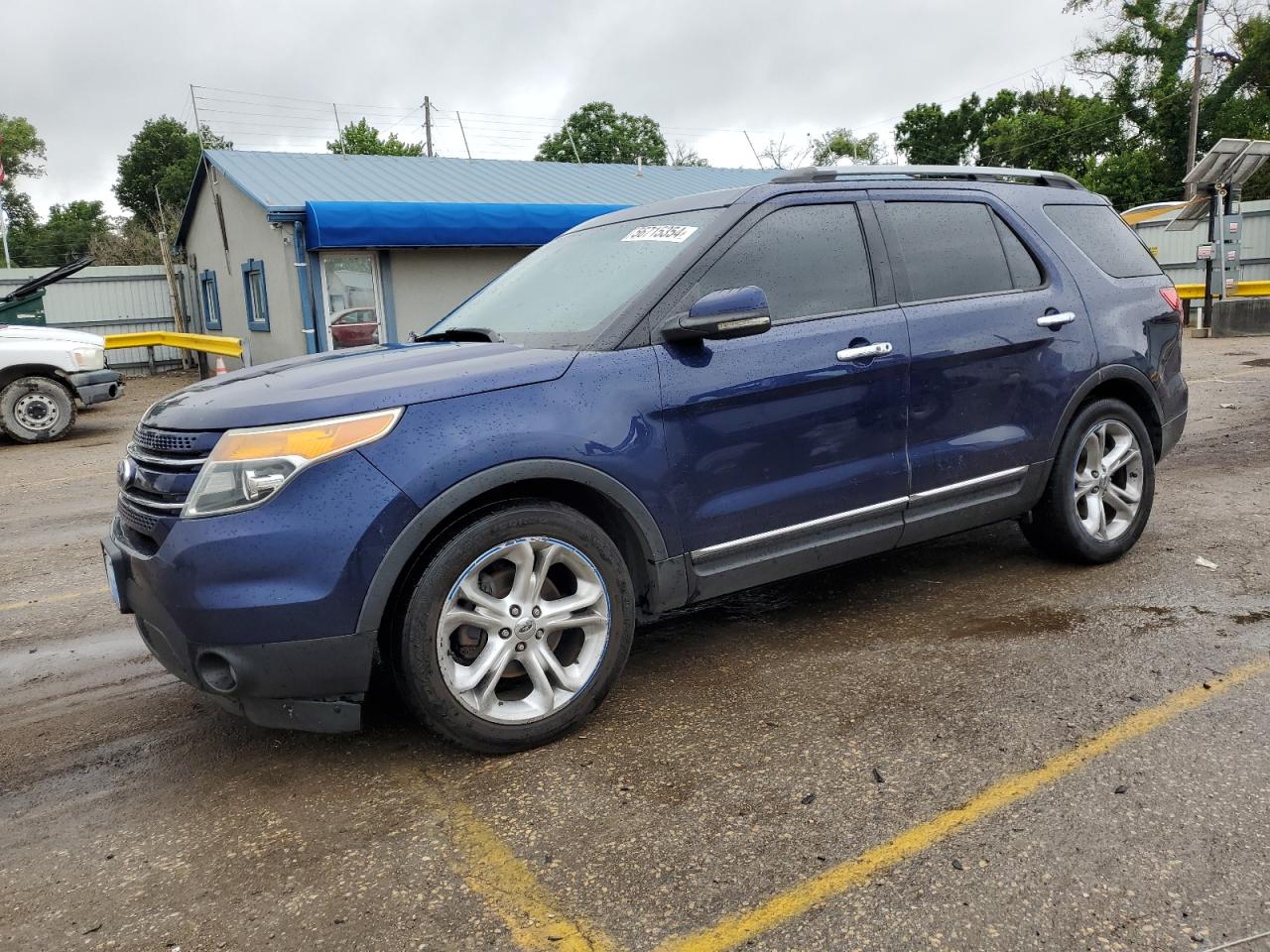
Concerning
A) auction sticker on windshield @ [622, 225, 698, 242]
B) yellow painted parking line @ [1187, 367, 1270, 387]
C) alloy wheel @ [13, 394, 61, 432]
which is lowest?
yellow painted parking line @ [1187, 367, 1270, 387]

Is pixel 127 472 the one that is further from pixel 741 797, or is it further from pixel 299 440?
pixel 741 797

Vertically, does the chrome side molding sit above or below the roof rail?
below

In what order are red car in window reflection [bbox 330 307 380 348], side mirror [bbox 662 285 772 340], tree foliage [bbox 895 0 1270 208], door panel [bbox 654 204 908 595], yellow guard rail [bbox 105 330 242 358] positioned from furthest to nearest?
1. tree foliage [bbox 895 0 1270 208]
2. red car in window reflection [bbox 330 307 380 348]
3. yellow guard rail [bbox 105 330 242 358]
4. door panel [bbox 654 204 908 595]
5. side mirror [bbox 662 285 772 340]

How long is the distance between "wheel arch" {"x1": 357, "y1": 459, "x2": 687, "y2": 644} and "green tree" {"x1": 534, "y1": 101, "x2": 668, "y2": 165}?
208 feet

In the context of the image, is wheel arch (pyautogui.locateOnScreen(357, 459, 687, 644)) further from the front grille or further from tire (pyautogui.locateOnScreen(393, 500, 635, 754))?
the front grille

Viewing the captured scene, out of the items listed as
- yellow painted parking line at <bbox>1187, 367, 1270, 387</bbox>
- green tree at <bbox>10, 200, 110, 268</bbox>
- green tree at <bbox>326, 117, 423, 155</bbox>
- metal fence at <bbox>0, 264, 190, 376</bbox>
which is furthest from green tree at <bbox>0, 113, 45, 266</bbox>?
yellow painted parking line at <bbox>1187, 367, 1270, 387</bbox>

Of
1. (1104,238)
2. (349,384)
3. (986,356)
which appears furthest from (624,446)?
(1104,238)

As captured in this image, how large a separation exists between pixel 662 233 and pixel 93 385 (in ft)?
34.4

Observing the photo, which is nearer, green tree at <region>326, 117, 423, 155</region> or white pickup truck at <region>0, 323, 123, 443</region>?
white pickup truck at <region>0, 323, 123, 443</region>

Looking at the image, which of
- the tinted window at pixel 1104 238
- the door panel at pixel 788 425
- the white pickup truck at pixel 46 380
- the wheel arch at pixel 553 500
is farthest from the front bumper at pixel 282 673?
the white pickup truck at pixel 46 380

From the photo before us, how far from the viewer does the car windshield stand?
3586mm

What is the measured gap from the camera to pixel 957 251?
4301mm

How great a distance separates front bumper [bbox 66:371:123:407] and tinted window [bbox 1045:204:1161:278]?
10969 mm

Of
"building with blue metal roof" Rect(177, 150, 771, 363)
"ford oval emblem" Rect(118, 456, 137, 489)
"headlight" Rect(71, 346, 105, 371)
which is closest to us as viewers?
"ford oval emblem" Rect(118, 456, 137, 489)
